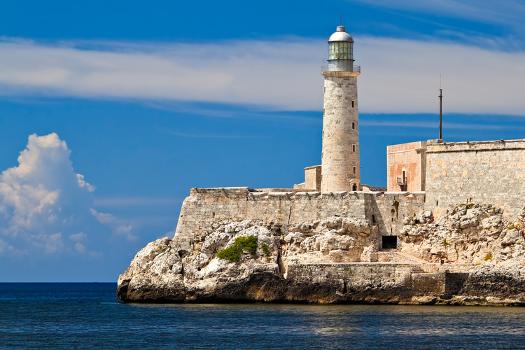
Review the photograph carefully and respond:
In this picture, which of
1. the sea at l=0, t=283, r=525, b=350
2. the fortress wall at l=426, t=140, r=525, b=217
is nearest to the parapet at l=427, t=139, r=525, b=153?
the fortress wall at l=426, t=140, r=525, b=217

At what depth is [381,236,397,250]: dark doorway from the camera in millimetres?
52969

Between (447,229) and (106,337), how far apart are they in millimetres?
15697

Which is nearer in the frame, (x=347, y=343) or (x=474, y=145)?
(x=347, y=343)

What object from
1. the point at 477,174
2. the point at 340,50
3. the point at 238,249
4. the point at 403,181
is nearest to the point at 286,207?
the point at 238,249

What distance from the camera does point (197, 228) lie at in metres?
54.7

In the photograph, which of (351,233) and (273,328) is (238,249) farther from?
(273,328)

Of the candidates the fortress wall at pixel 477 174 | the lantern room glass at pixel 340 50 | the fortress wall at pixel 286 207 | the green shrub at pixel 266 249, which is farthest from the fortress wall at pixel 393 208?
the lantern room glass at pixel 340 50

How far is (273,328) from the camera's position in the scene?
42.6 meters

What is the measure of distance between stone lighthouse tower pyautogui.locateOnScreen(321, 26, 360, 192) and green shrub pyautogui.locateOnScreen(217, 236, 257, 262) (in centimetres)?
476

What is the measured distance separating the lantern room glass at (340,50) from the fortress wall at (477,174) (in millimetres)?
5355

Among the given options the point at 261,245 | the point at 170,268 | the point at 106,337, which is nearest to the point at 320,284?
the point at 261,245

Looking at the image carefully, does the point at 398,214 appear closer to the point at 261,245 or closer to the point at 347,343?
the point at 261,245

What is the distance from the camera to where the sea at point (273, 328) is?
3862 cm

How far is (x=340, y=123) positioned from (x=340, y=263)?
6.94m
